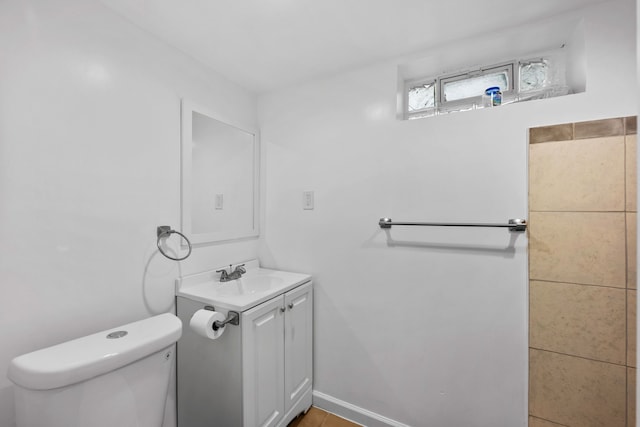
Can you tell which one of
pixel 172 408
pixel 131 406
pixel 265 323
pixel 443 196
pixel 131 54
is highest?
pixel 131 54

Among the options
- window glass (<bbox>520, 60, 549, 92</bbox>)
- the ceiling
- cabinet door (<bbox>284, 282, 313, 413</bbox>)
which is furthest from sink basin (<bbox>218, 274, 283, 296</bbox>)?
window glass (<bbox>520, 60, 549, 92</bbox>)

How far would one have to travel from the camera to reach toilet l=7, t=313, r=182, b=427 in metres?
0.82

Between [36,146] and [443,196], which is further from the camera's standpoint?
[443,196]

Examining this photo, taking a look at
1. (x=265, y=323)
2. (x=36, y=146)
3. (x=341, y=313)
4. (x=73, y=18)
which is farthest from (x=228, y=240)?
(x=73, y=18)

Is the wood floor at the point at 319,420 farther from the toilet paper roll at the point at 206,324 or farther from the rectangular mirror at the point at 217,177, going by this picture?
the rectangular mirror at the point at 217,177

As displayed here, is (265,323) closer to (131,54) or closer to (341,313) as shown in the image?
(341,313)

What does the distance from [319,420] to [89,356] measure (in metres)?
1.32

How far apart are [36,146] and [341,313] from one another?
5.34 ft

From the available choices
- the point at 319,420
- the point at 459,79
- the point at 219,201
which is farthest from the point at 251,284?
the point at 459,79

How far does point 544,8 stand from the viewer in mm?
1183

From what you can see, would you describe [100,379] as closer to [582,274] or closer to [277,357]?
→ [277,357]

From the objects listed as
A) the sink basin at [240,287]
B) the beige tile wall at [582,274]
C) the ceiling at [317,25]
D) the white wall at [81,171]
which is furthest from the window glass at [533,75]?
the white wall at [81,171]

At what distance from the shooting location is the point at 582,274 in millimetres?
1173

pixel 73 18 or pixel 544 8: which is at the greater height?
pixel 544 8
